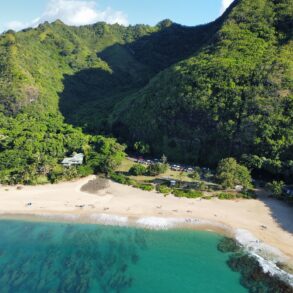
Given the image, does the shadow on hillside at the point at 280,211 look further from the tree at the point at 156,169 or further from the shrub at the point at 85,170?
the shrub at the point at 85,170

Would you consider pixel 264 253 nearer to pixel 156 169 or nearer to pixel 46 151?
pixel 156 169

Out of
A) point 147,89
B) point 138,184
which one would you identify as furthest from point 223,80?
point 138,184

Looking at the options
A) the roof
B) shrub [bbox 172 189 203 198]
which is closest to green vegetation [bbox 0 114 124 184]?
the roof

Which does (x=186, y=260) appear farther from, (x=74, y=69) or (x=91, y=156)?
(x=74, y=69)

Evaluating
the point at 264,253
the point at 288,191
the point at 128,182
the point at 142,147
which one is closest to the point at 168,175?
the point at 128,182

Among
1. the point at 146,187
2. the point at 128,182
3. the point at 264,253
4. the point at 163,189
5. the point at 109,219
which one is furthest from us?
the point at 128,182

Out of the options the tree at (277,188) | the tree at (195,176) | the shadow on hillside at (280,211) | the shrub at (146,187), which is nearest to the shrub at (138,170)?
the shrub at (146,187)
